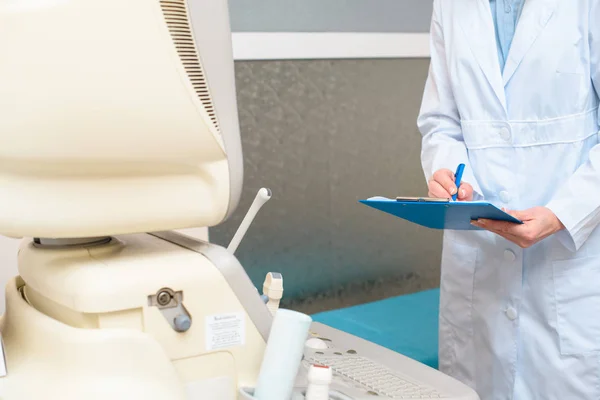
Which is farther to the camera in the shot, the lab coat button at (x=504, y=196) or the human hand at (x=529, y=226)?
the lab coat button at (x=504, y=196)

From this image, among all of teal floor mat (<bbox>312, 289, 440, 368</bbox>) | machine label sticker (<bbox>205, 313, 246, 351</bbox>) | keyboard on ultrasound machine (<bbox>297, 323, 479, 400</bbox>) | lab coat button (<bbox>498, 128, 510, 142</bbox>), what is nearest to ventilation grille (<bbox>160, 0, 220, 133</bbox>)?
machine label sticker (<bbox>205, 313, 246, 351</bbox>)

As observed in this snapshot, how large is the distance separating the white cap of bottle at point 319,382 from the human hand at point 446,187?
49 centimetres

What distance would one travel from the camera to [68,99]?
0.66 metres

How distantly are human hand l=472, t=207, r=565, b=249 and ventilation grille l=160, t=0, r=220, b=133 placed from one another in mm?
508

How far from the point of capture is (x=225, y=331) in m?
0.76

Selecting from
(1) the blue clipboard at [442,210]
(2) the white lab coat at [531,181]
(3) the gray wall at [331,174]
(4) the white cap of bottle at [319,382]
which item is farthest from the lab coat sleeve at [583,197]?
(3) the gray wall at [331,174]

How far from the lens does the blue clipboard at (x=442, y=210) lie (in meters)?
0.90

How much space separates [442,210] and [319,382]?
1.16 feet

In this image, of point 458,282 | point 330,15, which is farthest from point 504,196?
point 330,15

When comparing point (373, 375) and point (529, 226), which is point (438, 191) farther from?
point (373, 375)

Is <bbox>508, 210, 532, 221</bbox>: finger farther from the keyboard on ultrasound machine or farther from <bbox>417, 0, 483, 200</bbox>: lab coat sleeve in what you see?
the keyboard on ultrasound machine

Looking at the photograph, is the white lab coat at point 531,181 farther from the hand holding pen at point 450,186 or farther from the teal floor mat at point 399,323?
the teal floor mat at point 399,323

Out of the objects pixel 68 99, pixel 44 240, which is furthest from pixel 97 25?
pixel 44 240

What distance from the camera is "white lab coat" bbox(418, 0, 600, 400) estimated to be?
1.11 m
